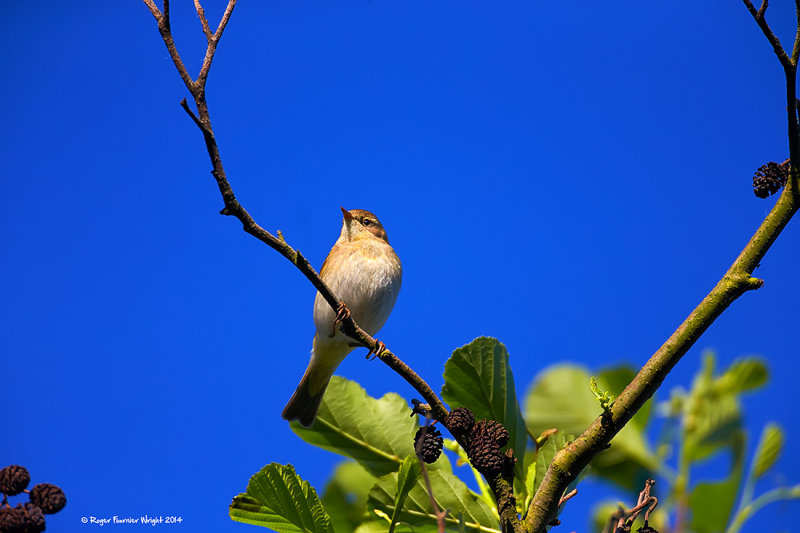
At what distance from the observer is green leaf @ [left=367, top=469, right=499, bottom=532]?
8.18 feet

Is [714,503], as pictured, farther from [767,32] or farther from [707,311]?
[767,32]

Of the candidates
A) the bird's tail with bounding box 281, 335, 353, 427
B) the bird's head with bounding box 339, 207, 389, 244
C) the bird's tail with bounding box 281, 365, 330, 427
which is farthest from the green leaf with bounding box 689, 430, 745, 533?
the bird's head with bounding box 339, 207, 389, 244

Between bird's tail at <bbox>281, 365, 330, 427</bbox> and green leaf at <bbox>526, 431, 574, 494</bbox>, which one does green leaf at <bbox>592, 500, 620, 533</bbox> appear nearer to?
green leaf at <bbox>526, 431, 574, 494</bbox>

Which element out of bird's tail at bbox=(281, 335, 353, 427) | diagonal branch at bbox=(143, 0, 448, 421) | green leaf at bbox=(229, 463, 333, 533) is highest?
bird's tail at bbox=(281, 335, 353, 427)

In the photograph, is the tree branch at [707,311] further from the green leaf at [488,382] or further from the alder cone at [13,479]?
the alder cone at [13,479]

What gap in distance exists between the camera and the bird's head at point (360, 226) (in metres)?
6.14

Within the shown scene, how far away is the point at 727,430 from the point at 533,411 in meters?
0.67

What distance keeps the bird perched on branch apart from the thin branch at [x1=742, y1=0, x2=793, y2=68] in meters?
3.65

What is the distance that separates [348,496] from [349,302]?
102 inches

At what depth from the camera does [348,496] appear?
2863mm

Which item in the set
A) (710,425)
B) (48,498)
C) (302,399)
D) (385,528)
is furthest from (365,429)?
(302,399)

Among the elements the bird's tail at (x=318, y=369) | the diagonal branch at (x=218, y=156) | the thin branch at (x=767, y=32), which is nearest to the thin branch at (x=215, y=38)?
the diagonal branch at (x=218, y=156)

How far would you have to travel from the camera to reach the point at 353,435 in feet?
9.42

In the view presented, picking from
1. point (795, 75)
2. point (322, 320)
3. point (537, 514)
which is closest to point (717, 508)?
point (537, 514)
